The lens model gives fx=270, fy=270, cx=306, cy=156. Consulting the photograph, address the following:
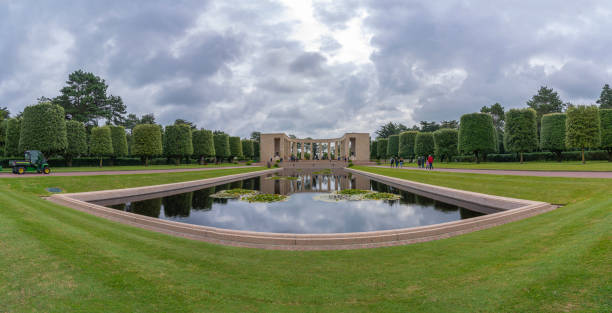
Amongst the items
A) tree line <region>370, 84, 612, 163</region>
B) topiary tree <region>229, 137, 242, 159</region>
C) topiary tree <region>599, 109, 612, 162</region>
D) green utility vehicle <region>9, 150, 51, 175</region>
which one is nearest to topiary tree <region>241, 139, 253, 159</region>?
topiary tree <region>229, 137, 242, 159</region>

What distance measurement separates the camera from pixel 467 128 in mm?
38500

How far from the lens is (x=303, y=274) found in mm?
4242

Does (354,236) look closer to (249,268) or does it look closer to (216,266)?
Answer: (249,268)

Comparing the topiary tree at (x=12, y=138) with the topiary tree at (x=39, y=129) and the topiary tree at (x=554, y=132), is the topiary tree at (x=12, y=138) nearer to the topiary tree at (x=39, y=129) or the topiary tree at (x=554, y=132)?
the topiary tree at (x=39, y=129)

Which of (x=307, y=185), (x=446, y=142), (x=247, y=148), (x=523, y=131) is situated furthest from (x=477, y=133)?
(x=247, y=148)

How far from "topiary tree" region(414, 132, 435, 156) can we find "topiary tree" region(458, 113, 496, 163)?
1224 cm

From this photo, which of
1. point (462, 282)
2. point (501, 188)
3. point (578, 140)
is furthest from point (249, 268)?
point (578, 140)

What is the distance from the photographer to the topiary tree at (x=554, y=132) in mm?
36250

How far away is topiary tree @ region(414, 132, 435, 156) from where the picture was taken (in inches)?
2020

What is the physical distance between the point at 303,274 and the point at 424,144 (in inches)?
2071

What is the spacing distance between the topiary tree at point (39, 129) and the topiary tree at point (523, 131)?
56.1 metres

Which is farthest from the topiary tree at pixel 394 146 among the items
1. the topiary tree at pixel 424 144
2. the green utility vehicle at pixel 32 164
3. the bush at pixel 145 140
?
the green utility vehicle at pixel 32 164

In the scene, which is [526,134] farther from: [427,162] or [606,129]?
[427,162]

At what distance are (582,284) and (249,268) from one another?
4216 mm
